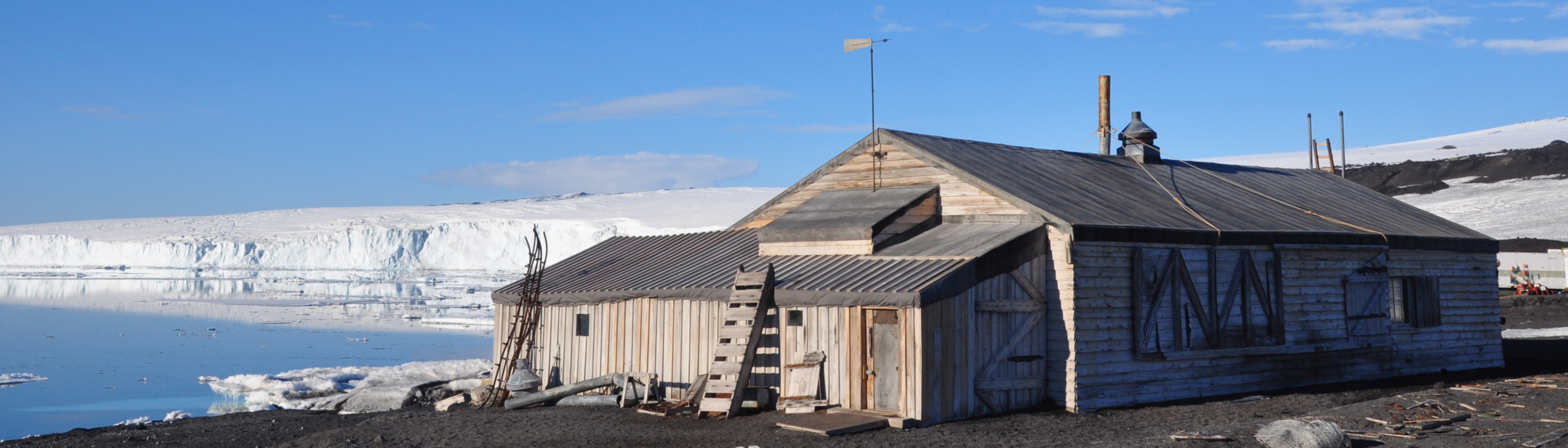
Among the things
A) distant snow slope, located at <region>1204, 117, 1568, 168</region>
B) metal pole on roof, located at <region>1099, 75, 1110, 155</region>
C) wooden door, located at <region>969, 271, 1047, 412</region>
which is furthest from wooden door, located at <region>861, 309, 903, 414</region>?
distant snow slope, located at <region>1204, 117, 1568, 168</region>

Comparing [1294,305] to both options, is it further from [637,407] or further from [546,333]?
[546,333]

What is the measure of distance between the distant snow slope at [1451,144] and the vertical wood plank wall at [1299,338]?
285 feet

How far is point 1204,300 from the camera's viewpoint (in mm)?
16797

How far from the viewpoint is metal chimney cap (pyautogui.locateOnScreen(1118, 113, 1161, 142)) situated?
74.4ft

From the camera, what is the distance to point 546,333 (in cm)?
1877

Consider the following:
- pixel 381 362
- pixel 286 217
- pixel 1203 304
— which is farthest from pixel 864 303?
pixel 286 217

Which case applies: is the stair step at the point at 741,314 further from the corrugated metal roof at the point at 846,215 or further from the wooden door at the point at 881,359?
the corrugated metal roof at the point at 846,215

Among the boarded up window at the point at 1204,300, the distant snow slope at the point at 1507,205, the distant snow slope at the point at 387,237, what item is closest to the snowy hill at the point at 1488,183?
the distant snow slope at the point at 1507,205

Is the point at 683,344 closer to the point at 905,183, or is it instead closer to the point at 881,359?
the point at 881,359

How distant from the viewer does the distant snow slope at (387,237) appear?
88.6m

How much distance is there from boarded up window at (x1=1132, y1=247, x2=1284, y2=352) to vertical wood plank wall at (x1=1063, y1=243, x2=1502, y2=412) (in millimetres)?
188

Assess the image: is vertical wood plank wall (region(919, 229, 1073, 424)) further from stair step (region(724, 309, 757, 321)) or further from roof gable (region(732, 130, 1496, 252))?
stair step (region(724, 309, 757, 321))

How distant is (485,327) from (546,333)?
25.3m

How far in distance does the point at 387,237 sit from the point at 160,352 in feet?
198
